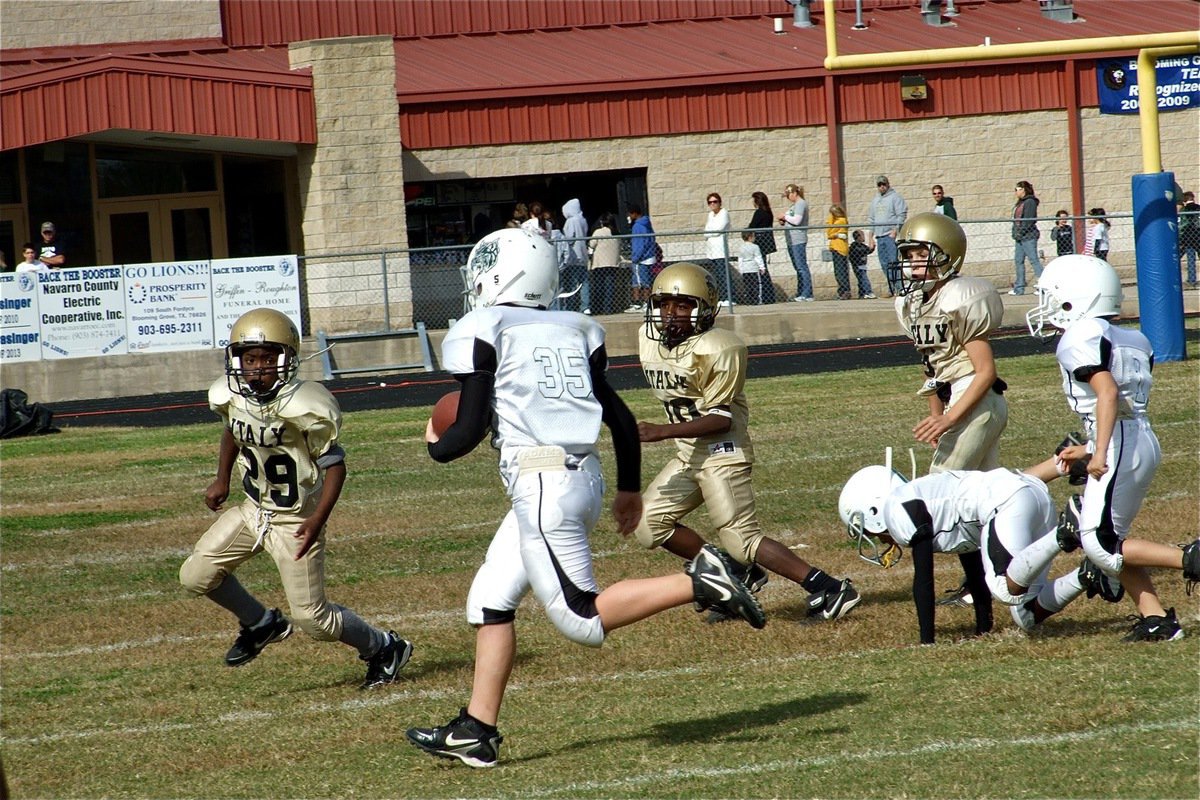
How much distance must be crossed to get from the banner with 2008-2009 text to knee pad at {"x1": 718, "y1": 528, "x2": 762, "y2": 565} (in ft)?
41.9

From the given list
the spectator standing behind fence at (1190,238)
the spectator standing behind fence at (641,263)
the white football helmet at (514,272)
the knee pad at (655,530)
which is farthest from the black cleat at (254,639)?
the spectator standing behind fence at (1190,238)

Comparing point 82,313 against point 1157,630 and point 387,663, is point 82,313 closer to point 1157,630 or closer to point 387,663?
point 387,663

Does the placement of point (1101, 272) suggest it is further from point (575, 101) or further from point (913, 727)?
point (575, 101)

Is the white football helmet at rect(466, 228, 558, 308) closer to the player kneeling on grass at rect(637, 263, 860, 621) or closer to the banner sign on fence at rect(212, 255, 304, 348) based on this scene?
the player kneeling on grass at rect(637, 263, 860, 621)

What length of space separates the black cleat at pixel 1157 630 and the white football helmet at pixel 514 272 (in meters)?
2.72

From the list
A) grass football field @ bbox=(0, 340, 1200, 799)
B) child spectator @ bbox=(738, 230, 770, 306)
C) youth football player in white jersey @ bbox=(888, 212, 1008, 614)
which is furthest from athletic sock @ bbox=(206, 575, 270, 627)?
child spectator @ bbox=(738, 230, 770, 306)

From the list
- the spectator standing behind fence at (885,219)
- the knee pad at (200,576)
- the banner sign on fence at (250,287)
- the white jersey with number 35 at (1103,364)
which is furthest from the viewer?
the spectator standing behind fence at (885,219)

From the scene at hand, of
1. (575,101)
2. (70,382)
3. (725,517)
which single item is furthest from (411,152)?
(725,517)

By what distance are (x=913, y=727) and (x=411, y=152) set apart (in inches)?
804

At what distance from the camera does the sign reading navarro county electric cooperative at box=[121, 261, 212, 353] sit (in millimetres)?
19281

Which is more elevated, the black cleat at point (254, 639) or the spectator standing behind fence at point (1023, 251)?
the spectator standing behind fence at point (1023, 251)

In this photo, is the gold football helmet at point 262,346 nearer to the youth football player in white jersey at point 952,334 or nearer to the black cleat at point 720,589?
the black cleat at point 720,589

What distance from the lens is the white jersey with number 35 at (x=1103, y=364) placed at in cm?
611

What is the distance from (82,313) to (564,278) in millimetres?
5934
